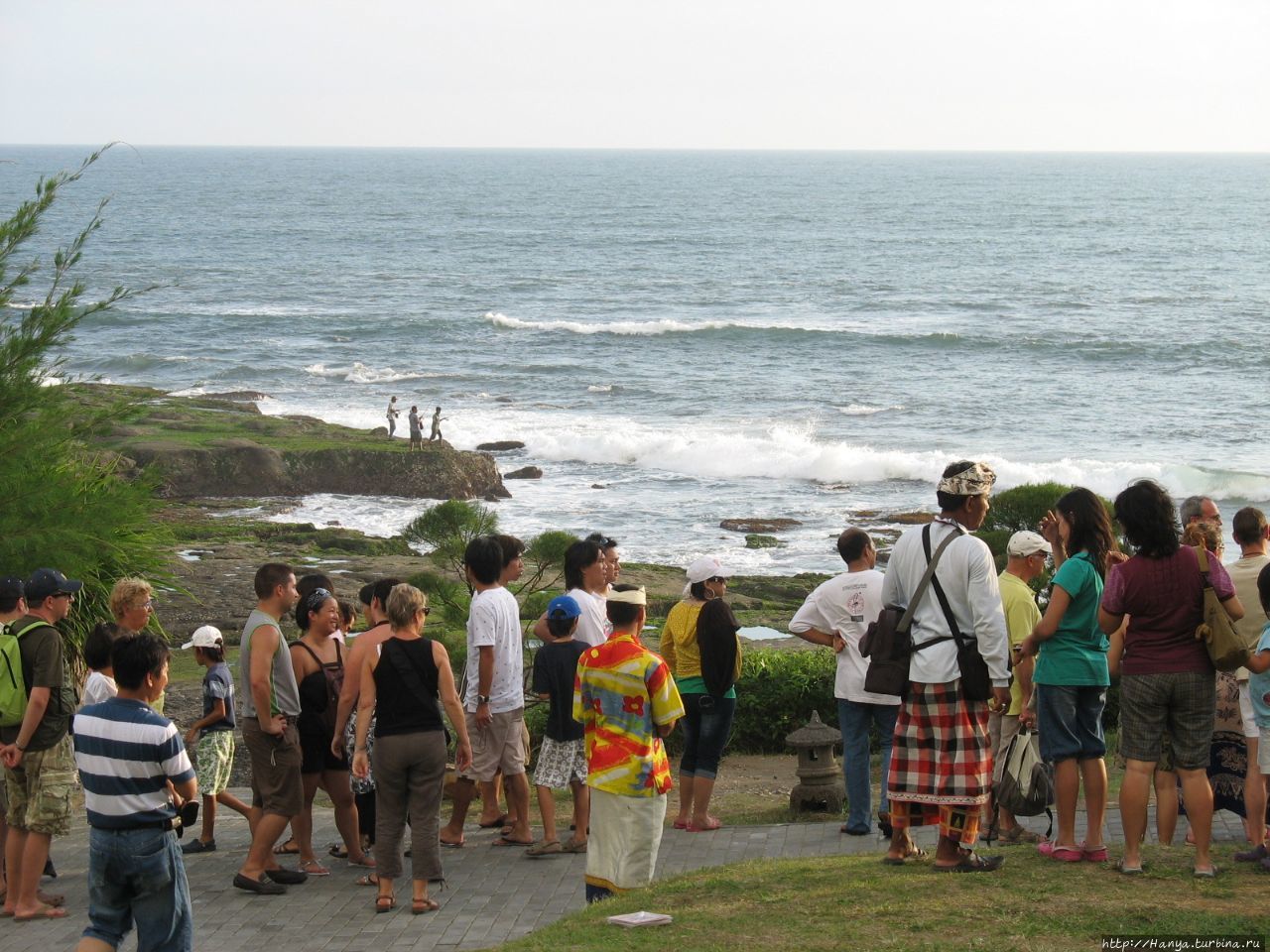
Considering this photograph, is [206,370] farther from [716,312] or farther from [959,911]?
[959,911]

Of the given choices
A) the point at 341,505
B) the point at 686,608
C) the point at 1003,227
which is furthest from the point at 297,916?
the point at 1003,227

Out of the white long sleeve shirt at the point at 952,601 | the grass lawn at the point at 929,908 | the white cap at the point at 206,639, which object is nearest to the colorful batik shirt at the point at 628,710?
the grass lawn at the point at 929,908

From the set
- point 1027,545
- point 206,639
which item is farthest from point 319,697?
point 1027,545

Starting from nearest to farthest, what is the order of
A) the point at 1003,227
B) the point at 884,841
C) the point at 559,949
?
the point at 559,949
the point at 884,841
the point at 1003,227

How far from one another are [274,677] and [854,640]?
3.05m

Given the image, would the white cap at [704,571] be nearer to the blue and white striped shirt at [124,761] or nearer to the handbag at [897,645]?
the handbag at [897,645]

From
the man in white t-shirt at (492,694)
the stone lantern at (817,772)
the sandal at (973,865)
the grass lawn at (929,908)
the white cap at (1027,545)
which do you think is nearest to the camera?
the grass lawn at (929,908)

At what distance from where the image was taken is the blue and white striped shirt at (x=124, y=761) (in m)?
5.27

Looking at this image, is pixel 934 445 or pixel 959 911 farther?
pixel 934 445

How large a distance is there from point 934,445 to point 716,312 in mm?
29905

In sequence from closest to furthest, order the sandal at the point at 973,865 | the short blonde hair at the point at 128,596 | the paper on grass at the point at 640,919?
the paper on grass at the point at 640,919
the sandal at the point at 973,865
the short blonde hair at the point at 128,596

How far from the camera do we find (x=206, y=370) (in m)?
50.1

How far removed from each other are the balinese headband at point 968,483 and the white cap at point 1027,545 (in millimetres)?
1022

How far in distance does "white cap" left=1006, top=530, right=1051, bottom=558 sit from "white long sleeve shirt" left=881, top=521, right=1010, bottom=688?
3.45ft
